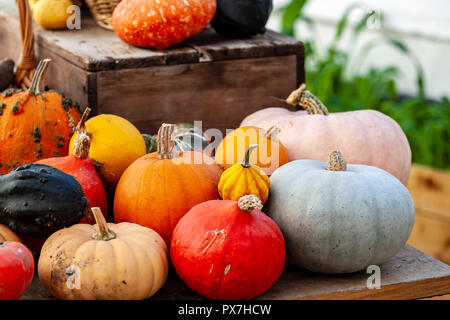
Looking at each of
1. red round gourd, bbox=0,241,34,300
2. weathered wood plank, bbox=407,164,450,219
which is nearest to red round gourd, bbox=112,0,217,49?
red round gourd, bbox=0,241,34,300

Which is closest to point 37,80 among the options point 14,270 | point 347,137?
point 14,270

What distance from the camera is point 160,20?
1688mm

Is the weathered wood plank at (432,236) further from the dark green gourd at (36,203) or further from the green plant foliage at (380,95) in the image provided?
the dark green gourd at (36,203)

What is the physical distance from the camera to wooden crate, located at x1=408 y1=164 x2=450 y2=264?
2.88 meters

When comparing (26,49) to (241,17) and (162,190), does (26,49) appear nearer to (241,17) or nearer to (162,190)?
(241,17)

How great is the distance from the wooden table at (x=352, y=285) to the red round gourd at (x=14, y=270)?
0.11 meters

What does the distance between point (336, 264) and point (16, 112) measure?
0.85 meters

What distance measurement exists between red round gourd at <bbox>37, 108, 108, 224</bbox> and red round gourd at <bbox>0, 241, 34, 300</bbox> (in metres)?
0.27

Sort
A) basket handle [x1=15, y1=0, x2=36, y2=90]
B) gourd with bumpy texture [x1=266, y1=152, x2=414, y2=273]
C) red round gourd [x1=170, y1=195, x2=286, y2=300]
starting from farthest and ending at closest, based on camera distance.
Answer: basket handle [x1=15, y1=0, x2=36, y2=90] → gourd with bumpy texture [x1=266, y1=152, x2=414, y2=273] → red round gourd [x1=170, y1=195, x2=286, y2=300]

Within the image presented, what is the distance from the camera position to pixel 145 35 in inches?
67.8

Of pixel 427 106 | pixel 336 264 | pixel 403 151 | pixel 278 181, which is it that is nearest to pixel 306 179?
pixel 278 181

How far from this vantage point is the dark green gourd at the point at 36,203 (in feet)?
3.71

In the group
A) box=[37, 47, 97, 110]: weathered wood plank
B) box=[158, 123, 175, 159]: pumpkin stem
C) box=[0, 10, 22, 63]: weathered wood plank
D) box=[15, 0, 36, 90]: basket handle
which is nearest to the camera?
box=[158, 123, 175, 159]: pumpkin stem

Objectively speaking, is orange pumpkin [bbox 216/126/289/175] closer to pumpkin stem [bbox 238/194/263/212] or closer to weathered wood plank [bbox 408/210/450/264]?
pumpkin stem [bbox 238/194/263/212]
